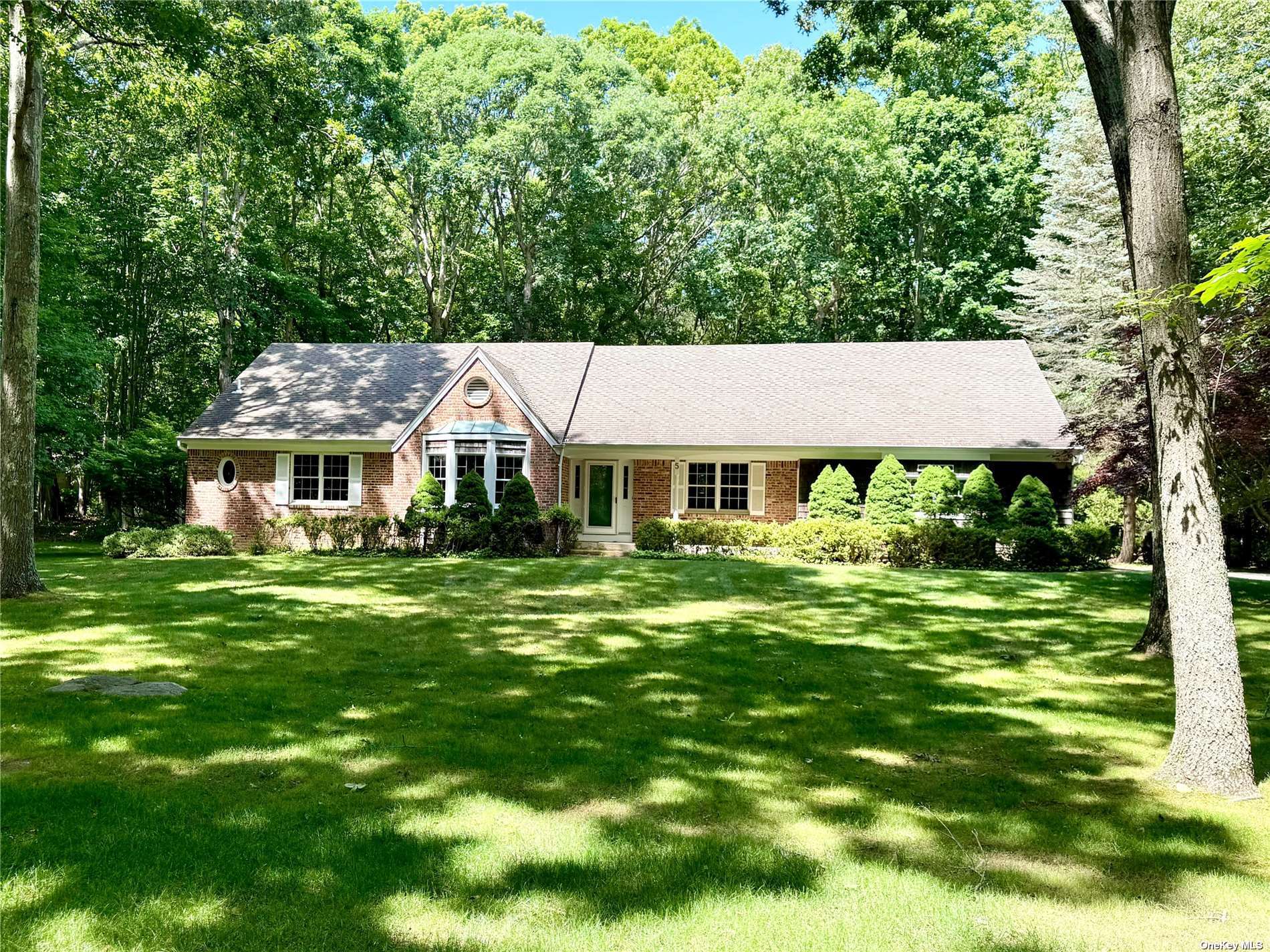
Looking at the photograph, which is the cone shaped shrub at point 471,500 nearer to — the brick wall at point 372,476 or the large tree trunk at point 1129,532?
the brick wall at point 372,476

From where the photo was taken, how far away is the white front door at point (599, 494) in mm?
21906

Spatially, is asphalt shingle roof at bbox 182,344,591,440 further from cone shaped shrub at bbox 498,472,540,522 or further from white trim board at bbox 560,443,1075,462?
cone shaped shrub at bbox 498,472,540,522

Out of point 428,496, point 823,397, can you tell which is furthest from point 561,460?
point 823,397

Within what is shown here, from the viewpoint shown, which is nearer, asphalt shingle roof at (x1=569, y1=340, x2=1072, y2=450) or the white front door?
asphalt shingle roof at (x1=569, y1=340, x2=1072, y2=450)

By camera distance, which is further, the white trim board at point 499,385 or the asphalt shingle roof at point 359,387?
the asphalt shingle roof at point 359,387

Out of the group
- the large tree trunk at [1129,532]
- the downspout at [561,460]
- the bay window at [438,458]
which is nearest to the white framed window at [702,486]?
the downspout at [561,460]

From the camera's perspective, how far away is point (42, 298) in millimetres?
22031

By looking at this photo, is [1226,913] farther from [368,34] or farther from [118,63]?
[368,34]

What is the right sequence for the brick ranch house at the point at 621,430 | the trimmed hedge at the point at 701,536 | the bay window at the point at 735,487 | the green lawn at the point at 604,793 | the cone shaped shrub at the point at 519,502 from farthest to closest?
the bay window at the point at 735,487, the brick ranch house at the point at 621,430, the trimmed hedge at the point at 701,536, the cone shaped shrub at the point at 519,502, the green lawn at the point at 604,793

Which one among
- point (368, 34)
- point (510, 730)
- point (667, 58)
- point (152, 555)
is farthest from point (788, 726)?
point (667, 58)

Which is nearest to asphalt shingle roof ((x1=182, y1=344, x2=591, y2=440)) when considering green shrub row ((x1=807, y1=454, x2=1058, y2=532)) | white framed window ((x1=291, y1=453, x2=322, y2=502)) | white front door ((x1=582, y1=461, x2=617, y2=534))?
white framed window ((x1=291, y1=453, x2=322, y2=502))

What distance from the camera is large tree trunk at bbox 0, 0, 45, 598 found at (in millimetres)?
11164

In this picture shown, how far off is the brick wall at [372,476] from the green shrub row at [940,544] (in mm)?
4294

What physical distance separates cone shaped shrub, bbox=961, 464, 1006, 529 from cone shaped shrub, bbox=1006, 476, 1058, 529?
0.48 m
